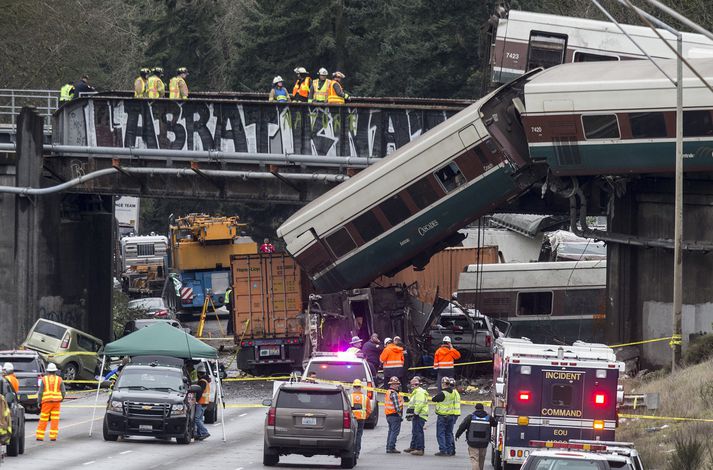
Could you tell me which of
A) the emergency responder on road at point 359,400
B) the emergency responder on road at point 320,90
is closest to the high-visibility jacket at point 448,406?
the emergency responder on road at point 359,400

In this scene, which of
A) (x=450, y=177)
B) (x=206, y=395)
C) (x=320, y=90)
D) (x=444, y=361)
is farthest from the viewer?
(x=320, y=90)

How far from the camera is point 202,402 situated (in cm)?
3084

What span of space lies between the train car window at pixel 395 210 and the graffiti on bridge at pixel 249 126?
4.50 meters

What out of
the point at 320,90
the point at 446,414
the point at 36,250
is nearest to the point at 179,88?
the point at 320,90

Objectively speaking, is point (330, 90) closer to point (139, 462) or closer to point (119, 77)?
point (139, 462)

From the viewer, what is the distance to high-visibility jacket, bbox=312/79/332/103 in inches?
1704

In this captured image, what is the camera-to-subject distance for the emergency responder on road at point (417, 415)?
27859 millimetres

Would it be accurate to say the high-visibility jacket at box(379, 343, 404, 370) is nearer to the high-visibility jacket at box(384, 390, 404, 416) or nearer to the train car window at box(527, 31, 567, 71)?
the high-visibility jacket at box(384, 390, 404, 416)

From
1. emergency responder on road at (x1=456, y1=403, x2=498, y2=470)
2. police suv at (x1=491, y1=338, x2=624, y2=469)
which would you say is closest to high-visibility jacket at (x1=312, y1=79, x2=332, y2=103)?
emergency responder on road at (x1=456, y1=403, x2=498, y2=470)

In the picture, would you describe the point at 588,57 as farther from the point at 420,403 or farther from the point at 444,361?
the point at 420,403

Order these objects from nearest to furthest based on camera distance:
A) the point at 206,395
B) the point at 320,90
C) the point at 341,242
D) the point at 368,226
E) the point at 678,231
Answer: the point at 206,395
the point at 678,231
the point at 368,226
the point at 341,242
the point at 320,90

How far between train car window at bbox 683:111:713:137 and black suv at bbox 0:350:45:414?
49.1ft

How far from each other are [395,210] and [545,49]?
6.44 m

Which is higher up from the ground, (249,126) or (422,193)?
(249,126)
